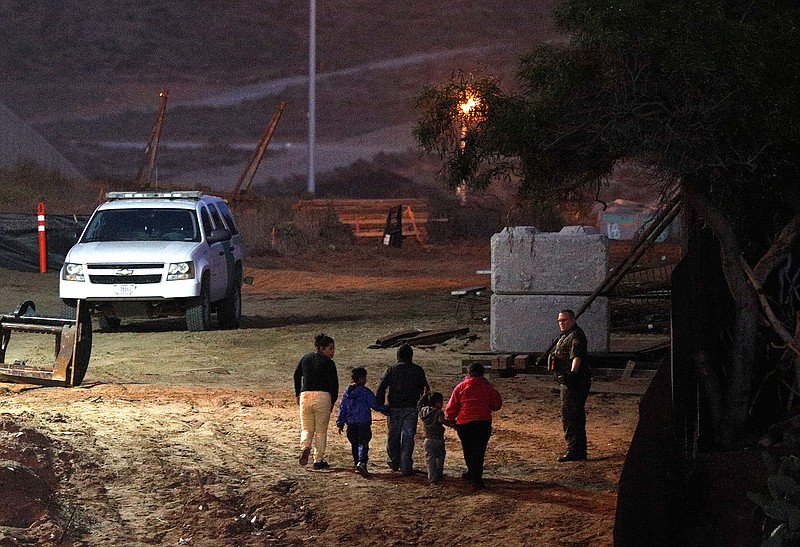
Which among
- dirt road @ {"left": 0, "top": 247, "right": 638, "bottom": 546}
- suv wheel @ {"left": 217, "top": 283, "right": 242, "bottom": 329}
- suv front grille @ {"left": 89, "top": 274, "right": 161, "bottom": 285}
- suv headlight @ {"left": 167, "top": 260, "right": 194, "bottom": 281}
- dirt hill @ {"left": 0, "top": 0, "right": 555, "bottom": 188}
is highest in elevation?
dirt hill @ {"left": 0, "top": 0, "right": 555, "bottom": 188}

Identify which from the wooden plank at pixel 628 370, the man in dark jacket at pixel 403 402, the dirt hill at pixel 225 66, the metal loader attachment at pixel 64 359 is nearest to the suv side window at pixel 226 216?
the metal loader attachment at pixel 64 359

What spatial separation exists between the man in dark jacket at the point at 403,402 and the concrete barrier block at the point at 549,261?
583 cm

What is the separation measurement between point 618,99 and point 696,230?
1662 mm

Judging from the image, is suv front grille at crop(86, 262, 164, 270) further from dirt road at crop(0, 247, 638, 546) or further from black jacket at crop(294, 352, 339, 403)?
→ black jacket at crop(294, 352, 339, 403)

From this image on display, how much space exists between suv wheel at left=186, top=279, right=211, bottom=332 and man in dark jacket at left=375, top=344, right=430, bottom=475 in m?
9.41

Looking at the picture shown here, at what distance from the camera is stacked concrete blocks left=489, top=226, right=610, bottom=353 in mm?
16109

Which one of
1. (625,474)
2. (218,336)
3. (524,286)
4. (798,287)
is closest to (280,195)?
(218,336)

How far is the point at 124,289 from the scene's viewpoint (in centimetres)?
1922

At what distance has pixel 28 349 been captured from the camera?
18.2m

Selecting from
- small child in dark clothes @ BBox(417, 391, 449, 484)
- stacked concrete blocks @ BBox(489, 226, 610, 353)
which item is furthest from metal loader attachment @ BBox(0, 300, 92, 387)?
small child in dark clothes @ BBox(417, 391, 449, 484)

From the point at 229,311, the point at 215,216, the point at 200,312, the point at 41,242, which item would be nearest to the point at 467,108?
the point at 200,312

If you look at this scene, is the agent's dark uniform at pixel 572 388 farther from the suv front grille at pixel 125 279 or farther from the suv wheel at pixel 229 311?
the suv wheel at pixel 229 311

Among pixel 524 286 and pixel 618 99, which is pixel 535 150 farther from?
pixel 524 286

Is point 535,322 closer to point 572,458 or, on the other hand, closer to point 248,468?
point 572,458
